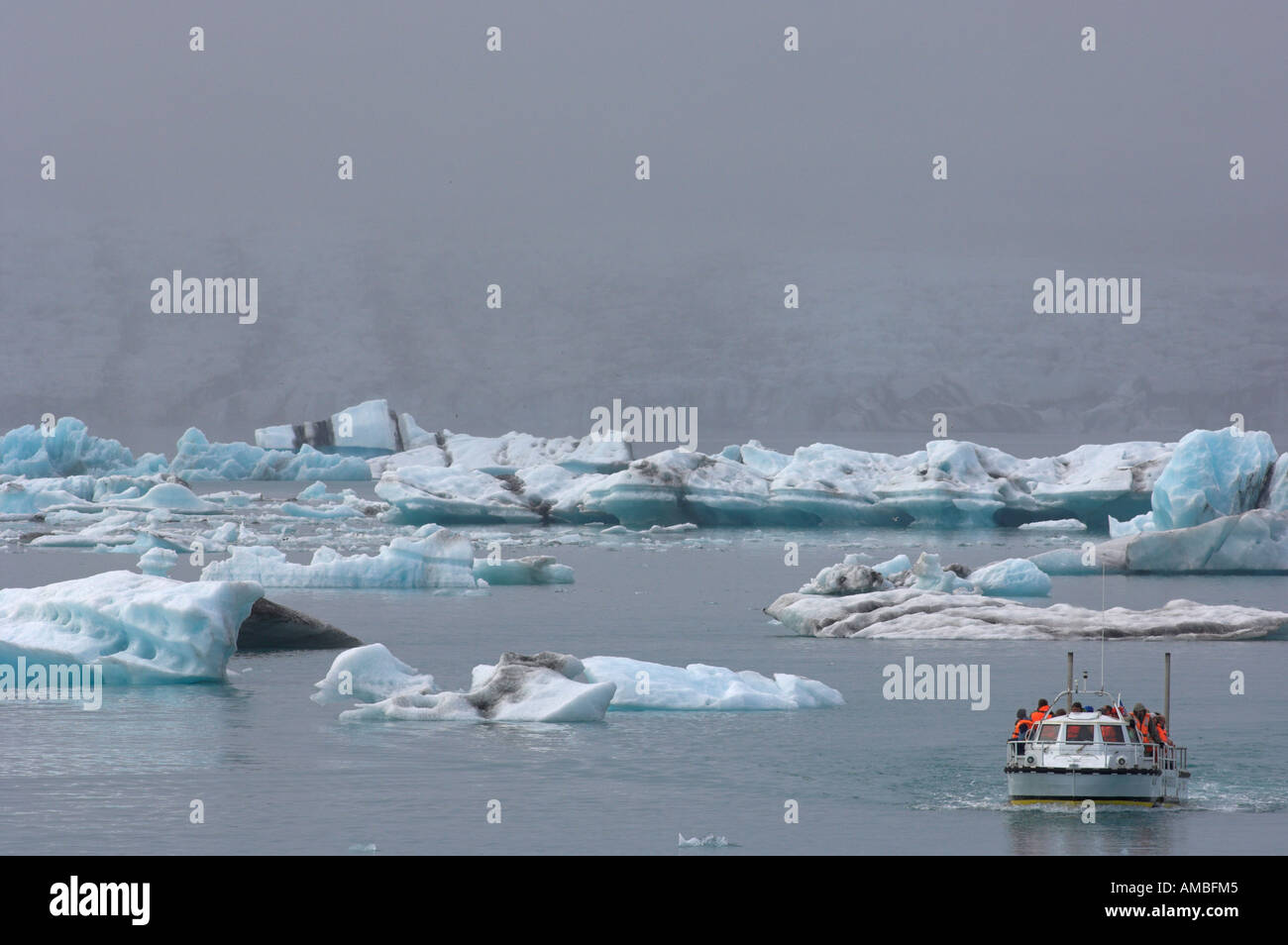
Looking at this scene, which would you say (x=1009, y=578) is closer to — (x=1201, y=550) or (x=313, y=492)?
(x=1201, y=550)

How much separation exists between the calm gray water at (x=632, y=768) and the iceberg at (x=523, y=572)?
1027 cm

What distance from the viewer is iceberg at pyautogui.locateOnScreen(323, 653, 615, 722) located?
783 inches

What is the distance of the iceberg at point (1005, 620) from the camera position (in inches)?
1107

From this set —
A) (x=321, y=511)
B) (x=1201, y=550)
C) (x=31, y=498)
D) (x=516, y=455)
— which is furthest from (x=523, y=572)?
(x=516, y=455)

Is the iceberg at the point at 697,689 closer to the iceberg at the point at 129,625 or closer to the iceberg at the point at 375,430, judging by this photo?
the iceberg at the point at 129,625

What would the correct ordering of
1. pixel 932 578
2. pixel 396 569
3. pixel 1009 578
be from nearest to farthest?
pixel 932 578 → pixel 1009 578 → pixel 396 569

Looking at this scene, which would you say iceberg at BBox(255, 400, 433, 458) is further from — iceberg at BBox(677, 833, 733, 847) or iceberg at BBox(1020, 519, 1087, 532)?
iceberg at BBox(677, 833, 733, 847)

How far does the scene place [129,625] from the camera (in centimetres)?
2158

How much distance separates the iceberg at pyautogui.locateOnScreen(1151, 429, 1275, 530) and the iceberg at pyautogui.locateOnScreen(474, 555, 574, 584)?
47.6 ft

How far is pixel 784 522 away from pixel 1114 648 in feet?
113

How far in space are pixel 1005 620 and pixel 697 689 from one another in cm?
866

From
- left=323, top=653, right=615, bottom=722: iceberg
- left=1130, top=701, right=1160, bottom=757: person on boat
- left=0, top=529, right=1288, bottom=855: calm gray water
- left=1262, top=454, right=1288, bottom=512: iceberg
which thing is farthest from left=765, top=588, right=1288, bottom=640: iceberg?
left=1262, top=454, right=1288, bottom=512: iceberg

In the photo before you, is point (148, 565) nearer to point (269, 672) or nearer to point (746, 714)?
point (269, 672)

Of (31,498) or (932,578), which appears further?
(31,498)
